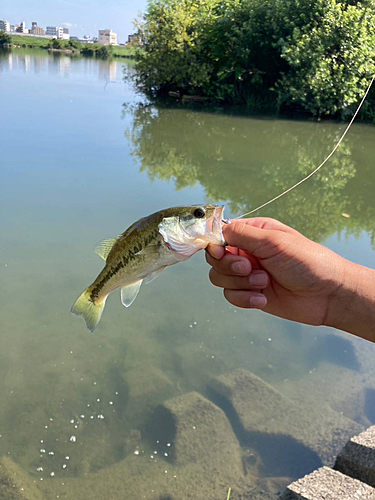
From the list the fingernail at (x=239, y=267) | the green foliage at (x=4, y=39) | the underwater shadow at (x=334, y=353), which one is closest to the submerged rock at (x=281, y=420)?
the underwater shadow at (x=334, y=353)

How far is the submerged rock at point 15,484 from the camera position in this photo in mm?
3174

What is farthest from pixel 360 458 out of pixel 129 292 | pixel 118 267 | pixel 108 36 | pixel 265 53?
pixel 108 36

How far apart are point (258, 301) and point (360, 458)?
146cm

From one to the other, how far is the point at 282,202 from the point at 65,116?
9.63 m

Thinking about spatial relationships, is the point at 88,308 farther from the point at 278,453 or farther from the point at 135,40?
the point at 135,40

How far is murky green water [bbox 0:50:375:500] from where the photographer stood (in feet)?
11.6

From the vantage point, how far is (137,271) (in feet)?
6.88

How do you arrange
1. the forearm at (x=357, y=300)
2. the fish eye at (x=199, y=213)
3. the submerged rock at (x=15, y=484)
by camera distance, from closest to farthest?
the fish eye at (x=199, y=213) → the forearm at (x=357, y=300) → the submerged rock at (x=15, y=484)

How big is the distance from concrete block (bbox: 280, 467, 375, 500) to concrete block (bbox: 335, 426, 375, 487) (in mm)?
261

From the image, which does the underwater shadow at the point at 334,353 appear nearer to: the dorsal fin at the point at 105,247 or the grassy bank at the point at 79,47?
the dorsal fin at the point at 105,247

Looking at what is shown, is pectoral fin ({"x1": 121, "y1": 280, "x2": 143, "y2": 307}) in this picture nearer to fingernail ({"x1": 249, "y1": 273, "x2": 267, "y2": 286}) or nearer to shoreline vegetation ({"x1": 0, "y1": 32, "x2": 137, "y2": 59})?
fingernail ({"x1": 249, "y1": 273, "x2": 267, "y2": 286})

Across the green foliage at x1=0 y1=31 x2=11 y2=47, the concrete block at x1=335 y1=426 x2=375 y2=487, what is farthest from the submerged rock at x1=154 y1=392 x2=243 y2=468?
the green foliage at x1=0 y1=31 x2=11 y2=47

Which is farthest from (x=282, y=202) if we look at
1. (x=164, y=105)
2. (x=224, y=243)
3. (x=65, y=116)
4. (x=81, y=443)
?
(x=164, y=105)

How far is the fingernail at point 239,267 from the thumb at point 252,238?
0.23ft
